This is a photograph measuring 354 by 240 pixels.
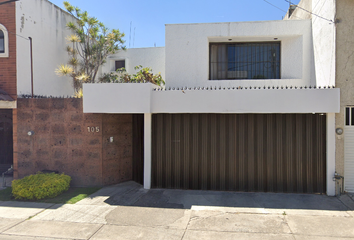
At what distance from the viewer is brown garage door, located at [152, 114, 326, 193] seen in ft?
27.1

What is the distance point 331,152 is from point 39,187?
876 centimetres

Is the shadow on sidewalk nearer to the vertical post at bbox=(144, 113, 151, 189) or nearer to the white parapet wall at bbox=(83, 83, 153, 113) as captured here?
the vertical post at bbox=(144, 113, 151, 189)

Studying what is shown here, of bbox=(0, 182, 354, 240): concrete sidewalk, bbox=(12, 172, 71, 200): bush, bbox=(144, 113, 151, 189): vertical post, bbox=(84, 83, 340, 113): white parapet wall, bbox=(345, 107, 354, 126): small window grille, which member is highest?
bbox=(84, 83, 340, 113): white parapet wall

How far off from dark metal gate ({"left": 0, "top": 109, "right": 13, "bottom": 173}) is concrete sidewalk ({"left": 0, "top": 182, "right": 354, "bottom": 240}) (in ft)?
14.4

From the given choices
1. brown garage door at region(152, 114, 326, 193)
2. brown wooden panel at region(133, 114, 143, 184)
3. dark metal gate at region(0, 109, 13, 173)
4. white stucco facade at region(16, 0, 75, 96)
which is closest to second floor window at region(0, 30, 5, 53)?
white stucco facade at region(16, 0, 75, 96)

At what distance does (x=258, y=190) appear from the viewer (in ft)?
27.8

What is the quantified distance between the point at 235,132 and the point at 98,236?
16.4 ft

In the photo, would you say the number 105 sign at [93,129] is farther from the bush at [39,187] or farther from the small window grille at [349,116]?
the small window grille at [349,116]

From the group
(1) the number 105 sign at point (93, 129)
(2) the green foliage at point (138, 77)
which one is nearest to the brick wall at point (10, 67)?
(1) the number 105 sign at point (93, 129)

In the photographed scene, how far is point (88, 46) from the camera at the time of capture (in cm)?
1443

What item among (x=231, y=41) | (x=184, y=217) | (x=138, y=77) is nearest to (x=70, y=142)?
(x=138, y=77)

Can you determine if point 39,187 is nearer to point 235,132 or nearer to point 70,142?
point 70,142

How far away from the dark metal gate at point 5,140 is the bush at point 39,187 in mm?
3795

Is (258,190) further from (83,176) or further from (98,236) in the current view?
(83,176)
